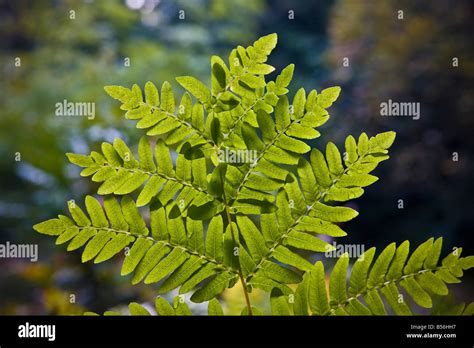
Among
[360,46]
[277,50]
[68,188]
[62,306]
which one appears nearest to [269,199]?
[62,306]

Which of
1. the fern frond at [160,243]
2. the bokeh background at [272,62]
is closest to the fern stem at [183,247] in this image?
the fern frond at [160,243]

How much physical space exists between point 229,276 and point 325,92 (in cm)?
16

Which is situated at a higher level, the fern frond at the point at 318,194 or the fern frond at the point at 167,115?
the fern frond at the point at 167,115

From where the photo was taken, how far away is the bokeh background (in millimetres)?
2789

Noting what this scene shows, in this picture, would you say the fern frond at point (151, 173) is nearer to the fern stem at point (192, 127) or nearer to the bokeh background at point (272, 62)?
the fern stem at point (192, 127)

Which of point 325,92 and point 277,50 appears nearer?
point 325,92

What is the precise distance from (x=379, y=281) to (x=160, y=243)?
0.56ft

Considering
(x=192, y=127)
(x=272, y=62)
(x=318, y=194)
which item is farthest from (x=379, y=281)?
(x=272, y=62)

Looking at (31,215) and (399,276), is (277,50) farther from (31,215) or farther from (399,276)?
(399,276)

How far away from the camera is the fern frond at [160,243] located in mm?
407

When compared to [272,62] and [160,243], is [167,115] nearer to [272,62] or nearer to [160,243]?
[160,243]

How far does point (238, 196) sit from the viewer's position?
1.36ft

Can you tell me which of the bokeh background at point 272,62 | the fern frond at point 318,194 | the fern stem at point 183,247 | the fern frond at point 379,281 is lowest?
the fern frond at point 379,281
